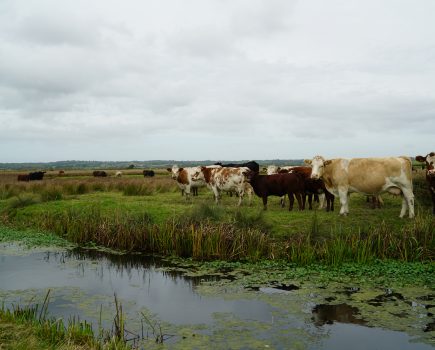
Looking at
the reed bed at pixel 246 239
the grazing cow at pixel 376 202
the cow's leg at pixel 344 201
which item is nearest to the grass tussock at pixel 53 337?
the reed bed at pixel 246 239

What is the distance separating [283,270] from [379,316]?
3393 millimetres

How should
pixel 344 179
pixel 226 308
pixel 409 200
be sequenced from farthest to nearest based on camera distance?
pixel 344 179, pixel 409 200, pixel 226 308

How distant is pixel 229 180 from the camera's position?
773 inches

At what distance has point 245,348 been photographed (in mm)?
6762

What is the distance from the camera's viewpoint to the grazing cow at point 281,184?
666 inches

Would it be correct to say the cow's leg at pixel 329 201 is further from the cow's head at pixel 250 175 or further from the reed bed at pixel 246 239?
the cow's head at pixel 250 175

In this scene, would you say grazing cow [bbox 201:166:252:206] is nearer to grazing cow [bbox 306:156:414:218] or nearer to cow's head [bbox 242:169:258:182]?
cow's head [bbox 242:169:258:182]

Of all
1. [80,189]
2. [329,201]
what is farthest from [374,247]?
[80,189]

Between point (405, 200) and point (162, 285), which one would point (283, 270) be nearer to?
point (162, 285)

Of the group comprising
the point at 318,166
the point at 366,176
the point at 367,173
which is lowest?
the point at 366,176

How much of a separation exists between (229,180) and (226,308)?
11.2 m

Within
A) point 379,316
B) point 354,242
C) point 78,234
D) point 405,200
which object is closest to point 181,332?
point 379,316

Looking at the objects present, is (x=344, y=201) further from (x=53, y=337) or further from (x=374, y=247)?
(x=53, y=337)

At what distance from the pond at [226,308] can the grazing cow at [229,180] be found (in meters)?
7.86
